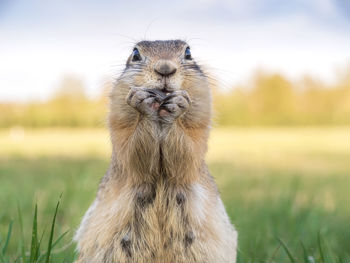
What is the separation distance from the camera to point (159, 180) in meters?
3.21

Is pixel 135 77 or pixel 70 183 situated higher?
pixel 135 77

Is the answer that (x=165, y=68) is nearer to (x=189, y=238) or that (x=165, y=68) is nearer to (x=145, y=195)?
(x=145, y=195)

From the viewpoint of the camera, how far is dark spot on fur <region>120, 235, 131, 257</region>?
10.1 ft

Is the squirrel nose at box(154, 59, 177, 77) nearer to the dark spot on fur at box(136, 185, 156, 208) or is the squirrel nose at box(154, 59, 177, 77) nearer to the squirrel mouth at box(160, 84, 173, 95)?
the squirrel mouth at box(160, 84, 173, 95)

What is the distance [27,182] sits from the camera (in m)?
8.20

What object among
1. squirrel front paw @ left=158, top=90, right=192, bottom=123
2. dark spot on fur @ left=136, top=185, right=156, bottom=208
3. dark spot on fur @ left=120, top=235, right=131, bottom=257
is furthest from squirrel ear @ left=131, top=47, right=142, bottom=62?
dark spot on fur @ left=120, top=235, right=131, bottom=257

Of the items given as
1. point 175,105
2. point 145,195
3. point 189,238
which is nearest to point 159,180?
point 145,195

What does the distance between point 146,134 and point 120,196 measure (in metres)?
0.49

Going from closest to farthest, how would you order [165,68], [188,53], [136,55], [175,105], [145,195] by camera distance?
[175,105] → [165,68] → [145,195] → [136,55] → [188,53]

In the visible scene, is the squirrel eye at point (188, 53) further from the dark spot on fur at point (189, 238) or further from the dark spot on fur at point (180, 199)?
the dark spot on fur at point (189, 238)

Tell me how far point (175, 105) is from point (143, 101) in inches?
8.1

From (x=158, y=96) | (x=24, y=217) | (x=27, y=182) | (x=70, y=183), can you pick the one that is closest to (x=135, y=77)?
(x=158, y=96)

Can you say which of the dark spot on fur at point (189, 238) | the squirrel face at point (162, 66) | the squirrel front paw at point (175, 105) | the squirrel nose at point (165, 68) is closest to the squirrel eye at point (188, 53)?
the squirrel face at point (162, 66)

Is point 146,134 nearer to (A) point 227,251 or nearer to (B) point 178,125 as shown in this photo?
(B) point 178,125
